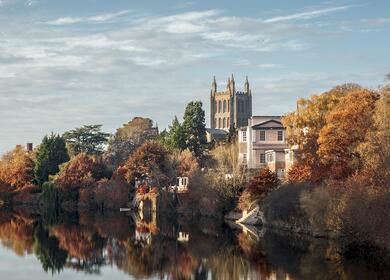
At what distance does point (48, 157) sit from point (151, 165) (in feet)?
105

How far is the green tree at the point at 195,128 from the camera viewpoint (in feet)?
372

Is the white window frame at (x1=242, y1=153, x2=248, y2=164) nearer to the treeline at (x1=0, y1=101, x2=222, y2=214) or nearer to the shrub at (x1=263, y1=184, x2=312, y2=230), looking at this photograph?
the treeline at (x1=0, y1=101, x2=222, y2=214)

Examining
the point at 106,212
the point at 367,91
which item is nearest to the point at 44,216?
the point at 106,212

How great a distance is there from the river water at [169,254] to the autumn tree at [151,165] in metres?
19.6

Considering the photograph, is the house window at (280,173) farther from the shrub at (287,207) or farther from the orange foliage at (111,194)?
the orange foliage at (111,194)

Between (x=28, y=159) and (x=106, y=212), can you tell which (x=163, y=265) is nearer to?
(x=106, y=212)

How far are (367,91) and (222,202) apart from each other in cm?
2583

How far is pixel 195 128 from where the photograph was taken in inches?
4508

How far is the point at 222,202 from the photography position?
82188mm

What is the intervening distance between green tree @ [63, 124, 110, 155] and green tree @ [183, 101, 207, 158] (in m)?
33.7

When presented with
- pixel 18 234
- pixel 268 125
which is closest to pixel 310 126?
pixel 268 125

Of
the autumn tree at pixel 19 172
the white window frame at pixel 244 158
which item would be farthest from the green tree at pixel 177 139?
the autumn tree at pixel 19 172

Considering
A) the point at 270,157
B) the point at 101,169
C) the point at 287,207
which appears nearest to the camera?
the point at 287,207

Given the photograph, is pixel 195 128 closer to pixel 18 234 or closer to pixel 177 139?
pixel 177 139
